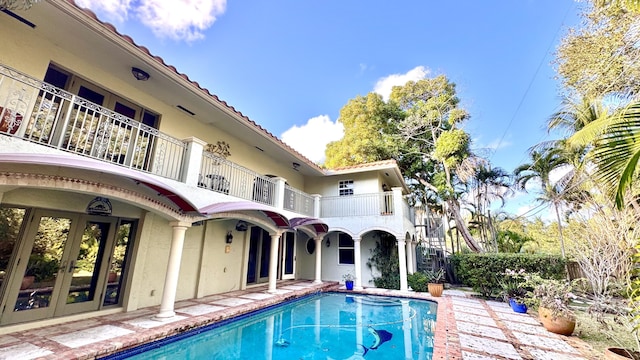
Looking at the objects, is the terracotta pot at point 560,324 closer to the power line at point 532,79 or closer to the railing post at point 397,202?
the railing post at point 397,202

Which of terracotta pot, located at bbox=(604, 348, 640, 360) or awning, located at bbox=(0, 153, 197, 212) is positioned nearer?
awning, located at bbox=(0, 153, 197, 212)

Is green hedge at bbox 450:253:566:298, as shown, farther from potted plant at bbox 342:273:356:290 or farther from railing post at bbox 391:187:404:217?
potted plant at bbox 342:273:356:290

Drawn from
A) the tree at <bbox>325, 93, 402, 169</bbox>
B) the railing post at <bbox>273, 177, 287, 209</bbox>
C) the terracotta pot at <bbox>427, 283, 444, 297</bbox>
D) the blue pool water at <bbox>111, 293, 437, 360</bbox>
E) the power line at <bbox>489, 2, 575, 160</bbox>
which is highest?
the tree at <bbox>325, 93, 402, 169</bbox>

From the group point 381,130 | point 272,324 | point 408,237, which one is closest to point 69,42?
point 272,324

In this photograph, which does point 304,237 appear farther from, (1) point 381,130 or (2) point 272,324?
(1) point 381,130

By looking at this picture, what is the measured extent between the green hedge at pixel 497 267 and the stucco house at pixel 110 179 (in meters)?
2.95

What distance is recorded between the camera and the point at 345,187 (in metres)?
15.3

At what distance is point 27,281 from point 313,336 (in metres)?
6.60

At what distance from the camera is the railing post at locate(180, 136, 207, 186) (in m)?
7.12

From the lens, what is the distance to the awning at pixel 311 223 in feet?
36.4

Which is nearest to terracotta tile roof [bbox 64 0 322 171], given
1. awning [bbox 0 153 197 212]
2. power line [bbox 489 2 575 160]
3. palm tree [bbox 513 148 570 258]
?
awning [bbox 0 153 197 212]

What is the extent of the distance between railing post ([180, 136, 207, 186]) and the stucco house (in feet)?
0.10

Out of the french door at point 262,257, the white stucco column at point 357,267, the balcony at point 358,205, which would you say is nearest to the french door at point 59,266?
the french door at point 262,257

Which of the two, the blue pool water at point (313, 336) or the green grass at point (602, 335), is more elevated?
the green grass at point (602, 335)
